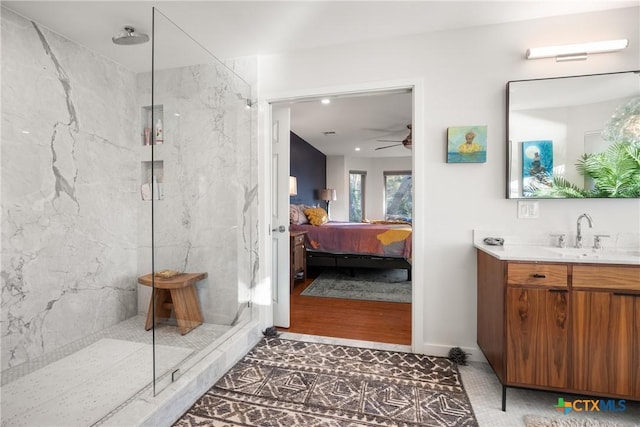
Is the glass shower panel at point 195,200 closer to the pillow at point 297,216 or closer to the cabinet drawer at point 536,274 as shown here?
the cabinet drawer at point 536,274

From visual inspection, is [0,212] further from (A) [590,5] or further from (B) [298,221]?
(A) [590,5]

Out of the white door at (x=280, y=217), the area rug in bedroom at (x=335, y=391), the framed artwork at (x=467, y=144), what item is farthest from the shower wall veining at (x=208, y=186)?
the framed artwork at (x=467, y=144)

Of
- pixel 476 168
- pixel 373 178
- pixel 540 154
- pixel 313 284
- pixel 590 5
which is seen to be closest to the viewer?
pixel 590 5

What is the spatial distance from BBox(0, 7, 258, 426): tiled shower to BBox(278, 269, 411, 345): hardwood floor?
0.68 metres

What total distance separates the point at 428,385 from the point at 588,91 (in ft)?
7.34

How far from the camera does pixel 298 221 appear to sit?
16.2 ft

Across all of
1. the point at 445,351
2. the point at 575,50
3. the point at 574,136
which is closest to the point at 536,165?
the point at 574,136

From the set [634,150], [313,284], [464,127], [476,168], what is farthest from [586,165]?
[313,284]

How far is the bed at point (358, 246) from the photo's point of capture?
14.5 feet

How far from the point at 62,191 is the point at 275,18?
2.15m

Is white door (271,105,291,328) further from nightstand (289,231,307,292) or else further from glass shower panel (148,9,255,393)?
nightstand (289,231,307,292)

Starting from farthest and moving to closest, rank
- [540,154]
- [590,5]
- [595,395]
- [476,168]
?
[476,168], [540,154], [590,5], [595,395]

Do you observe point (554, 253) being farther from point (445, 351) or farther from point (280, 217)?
point (280, 217)

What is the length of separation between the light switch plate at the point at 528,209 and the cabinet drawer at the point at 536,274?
57cm
